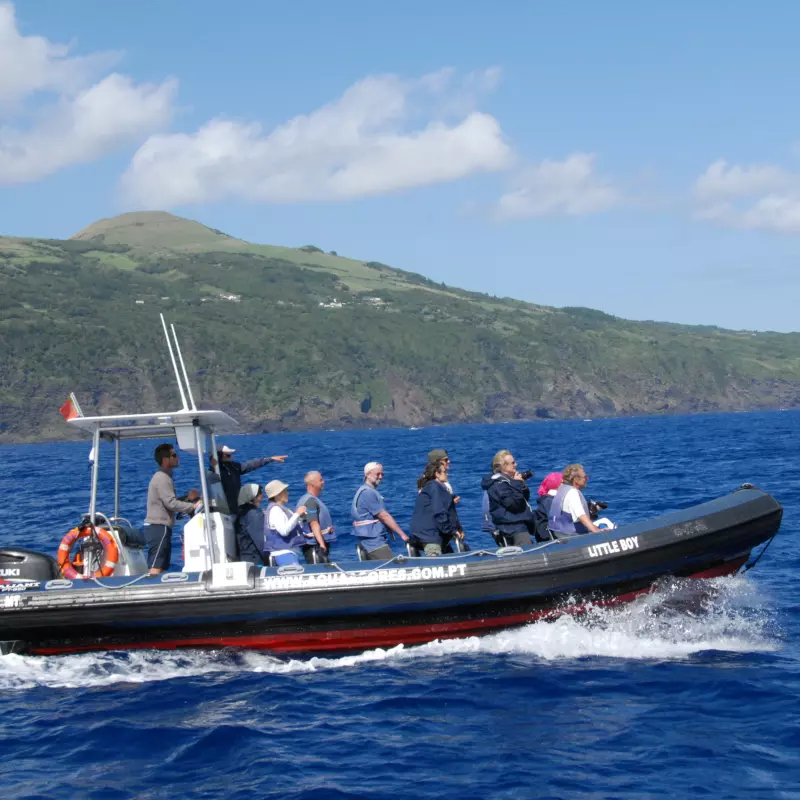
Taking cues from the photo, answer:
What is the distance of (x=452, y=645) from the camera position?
31.1 feet

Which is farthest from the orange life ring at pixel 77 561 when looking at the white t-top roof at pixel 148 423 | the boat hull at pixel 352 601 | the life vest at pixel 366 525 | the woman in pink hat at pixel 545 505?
the woman in pink hat at pixel 545 505

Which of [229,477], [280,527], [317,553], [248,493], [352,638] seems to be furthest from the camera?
[229,477]

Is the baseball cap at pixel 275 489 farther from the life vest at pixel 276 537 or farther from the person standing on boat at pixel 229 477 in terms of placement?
the person standing on boat at pixel 229 477

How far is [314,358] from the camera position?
154875mm

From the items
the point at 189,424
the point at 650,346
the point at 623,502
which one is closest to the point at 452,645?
the point at 189,424

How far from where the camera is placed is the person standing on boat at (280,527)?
9.84 m

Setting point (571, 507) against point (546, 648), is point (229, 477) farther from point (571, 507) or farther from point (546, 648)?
point (546, 648)

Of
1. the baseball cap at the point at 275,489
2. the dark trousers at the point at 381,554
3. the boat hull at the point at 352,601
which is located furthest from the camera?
the dark trousers at the point at 381,554

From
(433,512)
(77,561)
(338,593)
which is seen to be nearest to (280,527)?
(338,593)

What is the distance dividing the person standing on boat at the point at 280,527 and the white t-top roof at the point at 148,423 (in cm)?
74

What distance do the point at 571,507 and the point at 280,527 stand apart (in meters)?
2.76

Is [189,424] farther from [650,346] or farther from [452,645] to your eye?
[650,346]

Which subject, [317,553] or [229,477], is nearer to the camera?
[317,553]

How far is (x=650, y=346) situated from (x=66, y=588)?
178202mm
